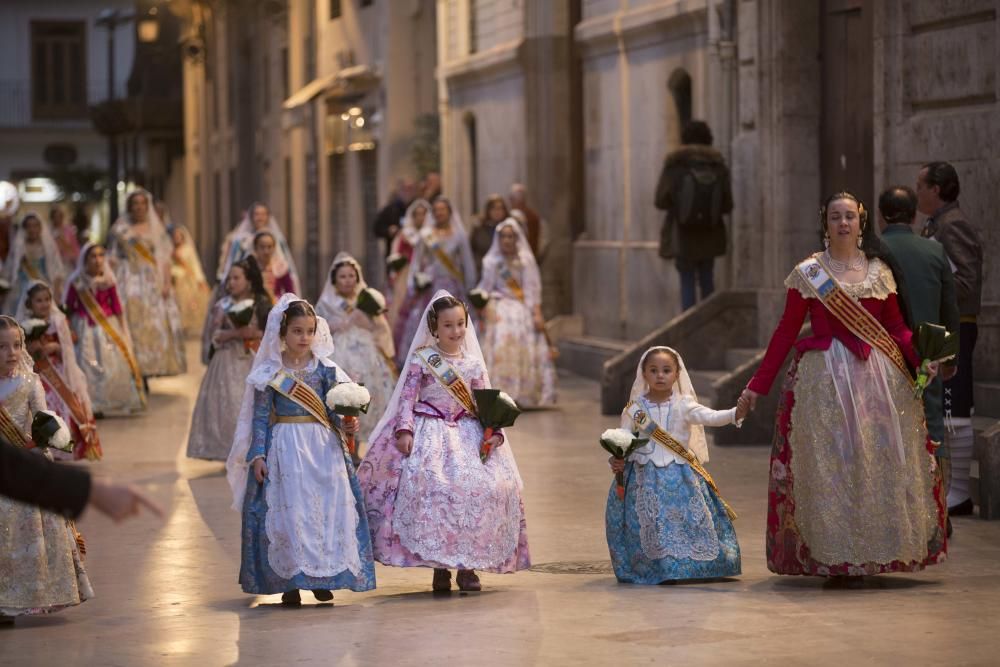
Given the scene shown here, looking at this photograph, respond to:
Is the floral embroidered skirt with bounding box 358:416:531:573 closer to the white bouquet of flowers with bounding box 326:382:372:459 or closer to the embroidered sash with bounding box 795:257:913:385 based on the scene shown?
the white bouquet of flowers with bounding box 326:382:372:459

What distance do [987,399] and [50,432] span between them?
20.5 feet

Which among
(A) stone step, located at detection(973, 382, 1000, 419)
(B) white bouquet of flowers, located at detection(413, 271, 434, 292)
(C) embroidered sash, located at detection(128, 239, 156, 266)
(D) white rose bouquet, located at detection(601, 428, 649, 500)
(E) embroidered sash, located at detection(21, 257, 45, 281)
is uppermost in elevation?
(C) embroidered sash, located at detection(128, 239, 156, 266)

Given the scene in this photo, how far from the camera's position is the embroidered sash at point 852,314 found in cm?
919

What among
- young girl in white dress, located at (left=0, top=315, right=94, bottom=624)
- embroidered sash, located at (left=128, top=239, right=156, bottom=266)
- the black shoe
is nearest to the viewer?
young girl in white dress, located at (left=0, top=315, right=94, bottom=624)

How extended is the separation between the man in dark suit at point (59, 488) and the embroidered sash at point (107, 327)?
12753 millimetres

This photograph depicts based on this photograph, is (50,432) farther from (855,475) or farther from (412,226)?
(412,226)

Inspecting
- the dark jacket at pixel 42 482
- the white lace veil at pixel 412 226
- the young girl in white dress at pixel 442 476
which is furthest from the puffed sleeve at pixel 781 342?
the white lace veil at pixel 412 226

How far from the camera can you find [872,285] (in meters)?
9.21

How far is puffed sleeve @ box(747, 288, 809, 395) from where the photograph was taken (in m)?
9.24

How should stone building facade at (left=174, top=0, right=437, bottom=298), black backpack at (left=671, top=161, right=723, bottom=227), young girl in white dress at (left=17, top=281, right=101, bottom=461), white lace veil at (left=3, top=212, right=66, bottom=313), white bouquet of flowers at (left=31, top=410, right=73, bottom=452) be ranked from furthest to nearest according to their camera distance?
stone building facade at (left=174, top=0, right=437, bottom=298) → white lace veil at (left=3, top=212, right=66, bottom=313) → black backpack at (left=671, top=161, right=723, bottom=227) → young girl in white dress at (left=17, top=281, right=101, bottom=461) → white bouquet of flowers at (left=31, top=410, right=73, bottom=452)

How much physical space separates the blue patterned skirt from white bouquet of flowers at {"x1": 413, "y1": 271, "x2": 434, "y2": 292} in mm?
9837

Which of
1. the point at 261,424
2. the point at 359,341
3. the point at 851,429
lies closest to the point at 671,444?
the point at 851,429

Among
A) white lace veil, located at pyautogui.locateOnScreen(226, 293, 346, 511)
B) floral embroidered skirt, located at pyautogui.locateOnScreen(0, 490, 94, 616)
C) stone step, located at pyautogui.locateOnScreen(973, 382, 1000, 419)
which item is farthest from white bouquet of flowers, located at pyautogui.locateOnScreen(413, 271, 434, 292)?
floral embroidered skirt, located at pyautogui.locateOnScreen(0, 490, 94, 616)

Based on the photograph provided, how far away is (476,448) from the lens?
955cm
